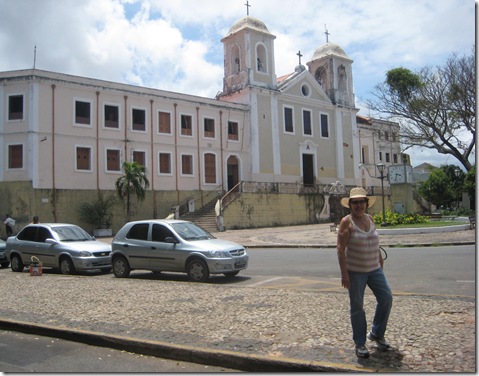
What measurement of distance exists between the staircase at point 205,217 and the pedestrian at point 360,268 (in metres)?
26.3

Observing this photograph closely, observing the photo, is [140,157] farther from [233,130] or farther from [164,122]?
[233,130]

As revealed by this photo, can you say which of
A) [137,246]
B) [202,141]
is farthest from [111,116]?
[137,246]

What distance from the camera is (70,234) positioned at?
50.1ft

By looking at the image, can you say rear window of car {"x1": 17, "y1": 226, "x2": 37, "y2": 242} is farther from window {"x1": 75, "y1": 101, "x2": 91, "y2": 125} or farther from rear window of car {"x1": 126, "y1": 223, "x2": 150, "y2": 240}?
window {"x1": 75, "y1": 101, "x2": 91, "y2": 125}

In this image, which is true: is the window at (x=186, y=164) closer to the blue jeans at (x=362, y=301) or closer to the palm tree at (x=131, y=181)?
the palm tree at (x=131, y=181)

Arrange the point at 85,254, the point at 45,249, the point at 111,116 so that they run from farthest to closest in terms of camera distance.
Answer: the point at 111,116 < the point at 45,249 < the point at 85,254

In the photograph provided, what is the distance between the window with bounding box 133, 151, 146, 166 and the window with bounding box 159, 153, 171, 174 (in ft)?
4.48

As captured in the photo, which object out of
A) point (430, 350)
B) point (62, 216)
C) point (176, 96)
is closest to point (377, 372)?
point (430, 350)

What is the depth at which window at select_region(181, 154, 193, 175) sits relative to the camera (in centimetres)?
3603

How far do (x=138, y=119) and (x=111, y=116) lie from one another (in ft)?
6.57

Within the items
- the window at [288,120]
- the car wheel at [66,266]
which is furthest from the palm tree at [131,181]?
the car wheel at [66,266]

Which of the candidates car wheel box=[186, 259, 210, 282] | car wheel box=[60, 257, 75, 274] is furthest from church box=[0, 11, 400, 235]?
car wheel box=[186, 259, 210, 282]

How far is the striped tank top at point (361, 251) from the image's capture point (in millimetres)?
5254

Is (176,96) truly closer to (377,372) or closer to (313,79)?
(313,79)
